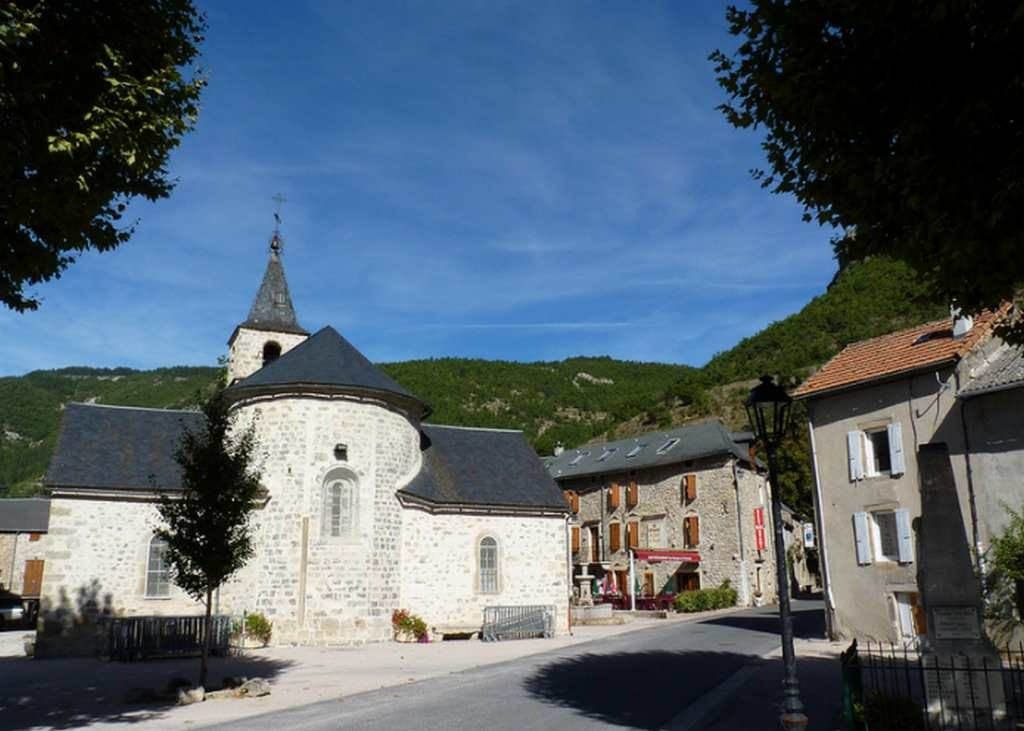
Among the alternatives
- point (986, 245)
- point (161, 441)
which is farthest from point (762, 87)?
point (161, 441)

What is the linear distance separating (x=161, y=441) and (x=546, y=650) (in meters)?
12.9

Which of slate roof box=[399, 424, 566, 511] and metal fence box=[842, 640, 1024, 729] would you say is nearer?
metal fence box=[842, 640, 1024, 729]

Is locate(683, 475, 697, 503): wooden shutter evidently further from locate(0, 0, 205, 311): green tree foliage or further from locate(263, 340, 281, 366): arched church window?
locate(0, 0, 205, 311): green tree foliage

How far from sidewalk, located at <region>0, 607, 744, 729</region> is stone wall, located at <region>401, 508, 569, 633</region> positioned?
4.45ft

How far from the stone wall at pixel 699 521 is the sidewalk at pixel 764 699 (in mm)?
17368

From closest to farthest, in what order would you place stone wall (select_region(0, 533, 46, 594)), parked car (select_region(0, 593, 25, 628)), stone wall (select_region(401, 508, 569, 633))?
1. stone wall (select_region(401, 508, 569, 633))
2. parked car (select_region(0, 593, 25, 628))
3. stone wall (select_region(0, 533, 46, 594))

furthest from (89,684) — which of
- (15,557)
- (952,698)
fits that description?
(15,557)

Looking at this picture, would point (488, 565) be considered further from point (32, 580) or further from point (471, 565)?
point (32, 580)

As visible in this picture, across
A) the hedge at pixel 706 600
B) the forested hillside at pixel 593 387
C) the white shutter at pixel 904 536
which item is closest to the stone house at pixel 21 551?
the forested hillside at pixel 593 387

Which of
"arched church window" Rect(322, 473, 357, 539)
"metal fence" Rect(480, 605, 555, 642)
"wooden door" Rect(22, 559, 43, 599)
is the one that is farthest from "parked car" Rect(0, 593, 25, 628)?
"metal fence" Rect(480, 605, 555, 642)

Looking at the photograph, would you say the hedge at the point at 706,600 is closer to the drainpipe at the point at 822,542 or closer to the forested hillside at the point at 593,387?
the drainpipe at the point at 822,542

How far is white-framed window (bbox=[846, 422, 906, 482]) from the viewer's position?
60.6 ft

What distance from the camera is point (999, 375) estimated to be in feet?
53.5

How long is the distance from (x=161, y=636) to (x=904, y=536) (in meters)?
17.5
